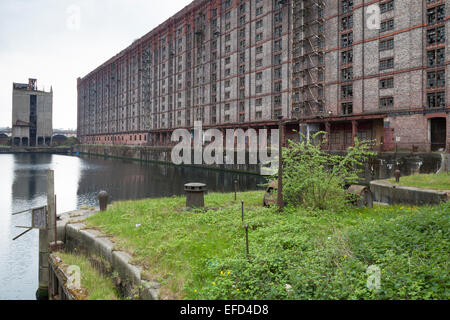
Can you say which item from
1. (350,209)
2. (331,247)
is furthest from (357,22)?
(331,247)

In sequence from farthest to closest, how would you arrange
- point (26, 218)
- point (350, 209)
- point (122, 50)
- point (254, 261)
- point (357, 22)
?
point (122, 50), point (357, 22), point (26, 218), point (350, 209), point (254, 261)

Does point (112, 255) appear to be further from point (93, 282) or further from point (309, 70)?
point (309, 70)

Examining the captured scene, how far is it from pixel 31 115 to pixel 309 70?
122 meters

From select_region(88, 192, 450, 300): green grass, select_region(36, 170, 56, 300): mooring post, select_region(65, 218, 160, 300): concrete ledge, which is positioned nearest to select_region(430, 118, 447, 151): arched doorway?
select_region(88, 192, 450, 300): green grass

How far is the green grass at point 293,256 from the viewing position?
5672mm

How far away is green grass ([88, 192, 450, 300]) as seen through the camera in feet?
18.6

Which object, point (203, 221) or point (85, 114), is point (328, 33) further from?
point (85, 114)

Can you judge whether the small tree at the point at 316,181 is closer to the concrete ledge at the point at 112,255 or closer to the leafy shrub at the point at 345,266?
the leafy shrub at the point at 345,266

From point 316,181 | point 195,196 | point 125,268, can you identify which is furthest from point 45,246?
point 316,181

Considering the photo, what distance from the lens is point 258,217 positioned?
1159 centimetres

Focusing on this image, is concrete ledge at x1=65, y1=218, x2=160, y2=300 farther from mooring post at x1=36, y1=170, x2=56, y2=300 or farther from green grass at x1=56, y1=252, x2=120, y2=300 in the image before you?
mooring post at x1=36, y1=170, x2=56, y2=300

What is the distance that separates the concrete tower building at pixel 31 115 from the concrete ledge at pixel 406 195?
135 meters

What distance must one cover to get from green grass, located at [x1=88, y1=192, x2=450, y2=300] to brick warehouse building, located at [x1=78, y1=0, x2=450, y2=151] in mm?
23768

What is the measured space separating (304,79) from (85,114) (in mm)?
119808
